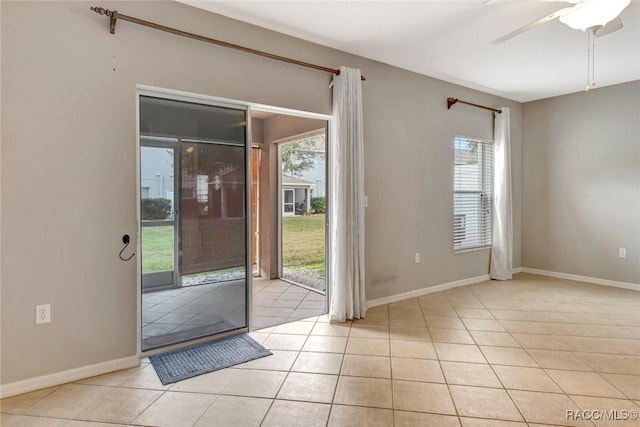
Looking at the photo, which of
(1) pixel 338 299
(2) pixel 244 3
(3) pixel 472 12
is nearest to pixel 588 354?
(1) pixel 338 299

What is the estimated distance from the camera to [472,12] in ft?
9.43

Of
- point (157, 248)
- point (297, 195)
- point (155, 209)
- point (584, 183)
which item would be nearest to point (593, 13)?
point (155, 209)

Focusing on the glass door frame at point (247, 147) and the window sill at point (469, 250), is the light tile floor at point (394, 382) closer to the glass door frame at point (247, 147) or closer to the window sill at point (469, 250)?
the glass door frame at point (247, 147)

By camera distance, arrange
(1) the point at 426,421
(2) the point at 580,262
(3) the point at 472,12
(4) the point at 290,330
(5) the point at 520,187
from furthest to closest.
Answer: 1. (5) the point at 520,187
2. (2) the point at 580,262
3. (4) the point at 290,330
4. (3) the point at 472,12
5. (1) the point at 426,421

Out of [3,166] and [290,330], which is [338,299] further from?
[3,166]

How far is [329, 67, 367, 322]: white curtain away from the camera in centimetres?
349

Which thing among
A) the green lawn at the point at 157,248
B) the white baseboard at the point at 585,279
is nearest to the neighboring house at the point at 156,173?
the green lawn at the point at 157,248

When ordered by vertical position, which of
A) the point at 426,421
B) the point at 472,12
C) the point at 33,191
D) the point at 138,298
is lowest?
the point at 426,421

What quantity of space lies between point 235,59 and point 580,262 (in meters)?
5.52

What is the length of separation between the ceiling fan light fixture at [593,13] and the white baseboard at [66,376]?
386 cm

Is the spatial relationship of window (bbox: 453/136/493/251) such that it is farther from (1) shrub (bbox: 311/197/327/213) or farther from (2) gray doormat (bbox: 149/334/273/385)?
(2) gray doormat (bbox: 149/334/273/385)

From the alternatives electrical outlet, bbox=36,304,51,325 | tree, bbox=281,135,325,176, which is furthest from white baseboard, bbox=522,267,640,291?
electrical outlet, bbox=36,304,51,325

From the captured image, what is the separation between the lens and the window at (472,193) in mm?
4891

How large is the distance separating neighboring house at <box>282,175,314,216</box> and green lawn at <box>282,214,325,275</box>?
0.50 feet
